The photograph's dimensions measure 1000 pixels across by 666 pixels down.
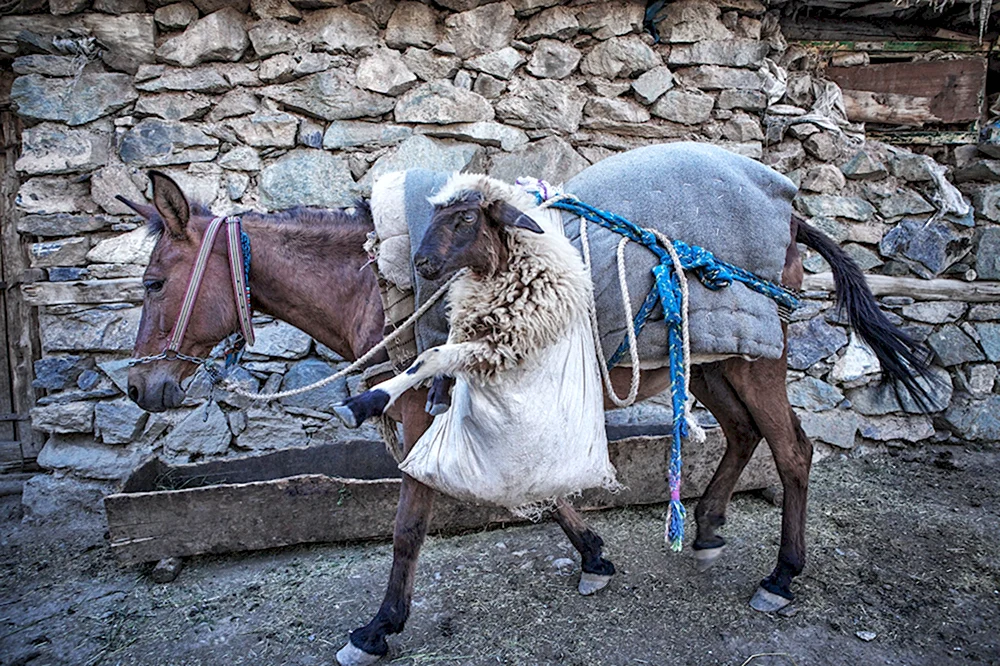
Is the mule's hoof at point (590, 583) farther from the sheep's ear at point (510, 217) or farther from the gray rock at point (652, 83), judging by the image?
the gray rock at point (652, 83)

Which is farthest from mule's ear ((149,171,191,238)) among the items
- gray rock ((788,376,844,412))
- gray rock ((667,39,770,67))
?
gray rock ((788,376,844,412))

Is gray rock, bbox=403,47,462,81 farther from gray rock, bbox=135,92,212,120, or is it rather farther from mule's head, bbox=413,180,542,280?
mule's head, bbox=413,180,542,280

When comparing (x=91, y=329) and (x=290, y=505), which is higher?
(x=91, y=329)

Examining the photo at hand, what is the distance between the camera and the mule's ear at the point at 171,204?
86.3 inches

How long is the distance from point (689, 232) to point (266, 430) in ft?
9.91

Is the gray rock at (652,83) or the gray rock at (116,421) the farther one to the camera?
the gray rock at (652,83)

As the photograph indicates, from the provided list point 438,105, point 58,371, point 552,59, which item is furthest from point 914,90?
point 58,371

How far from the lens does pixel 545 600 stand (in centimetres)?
279

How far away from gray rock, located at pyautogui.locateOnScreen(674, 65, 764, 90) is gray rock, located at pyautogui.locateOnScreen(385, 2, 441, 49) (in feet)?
5.62

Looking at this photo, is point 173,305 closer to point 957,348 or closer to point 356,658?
point 356,658

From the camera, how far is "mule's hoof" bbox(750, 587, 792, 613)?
2.66 m

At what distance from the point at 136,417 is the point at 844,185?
5.16 m

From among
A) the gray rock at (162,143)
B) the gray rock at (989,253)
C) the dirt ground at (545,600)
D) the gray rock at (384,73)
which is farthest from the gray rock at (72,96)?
the gray rock at (989,253)

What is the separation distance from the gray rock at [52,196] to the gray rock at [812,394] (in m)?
4.94
